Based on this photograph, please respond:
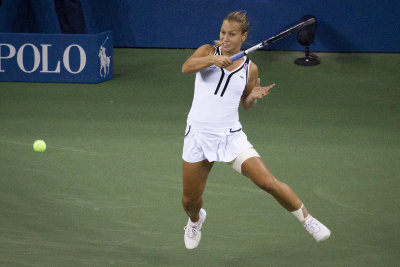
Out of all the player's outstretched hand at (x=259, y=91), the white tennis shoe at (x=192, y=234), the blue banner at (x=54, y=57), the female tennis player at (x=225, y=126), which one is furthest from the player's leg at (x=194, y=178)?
the blue banner at (x=54, y=57)

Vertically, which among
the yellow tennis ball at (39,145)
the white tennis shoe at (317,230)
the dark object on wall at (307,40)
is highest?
the white tennis shoe at (317,230)

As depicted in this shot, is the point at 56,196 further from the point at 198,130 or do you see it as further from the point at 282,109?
the point at 282,109

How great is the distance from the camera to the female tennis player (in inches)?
196

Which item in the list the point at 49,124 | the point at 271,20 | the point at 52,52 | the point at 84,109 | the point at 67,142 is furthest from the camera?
the point at 271,20

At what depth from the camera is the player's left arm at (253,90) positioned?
17.1ft

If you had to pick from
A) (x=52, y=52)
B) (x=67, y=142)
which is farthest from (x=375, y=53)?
(x=67, y=142)

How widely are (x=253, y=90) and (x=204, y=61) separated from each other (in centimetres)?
53

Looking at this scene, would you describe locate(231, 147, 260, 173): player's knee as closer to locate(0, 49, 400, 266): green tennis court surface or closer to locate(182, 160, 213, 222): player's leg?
locate(182, 160, 213, 222): player's leg

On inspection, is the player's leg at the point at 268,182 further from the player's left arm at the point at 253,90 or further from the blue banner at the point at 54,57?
the blue banner at the point at 54,57

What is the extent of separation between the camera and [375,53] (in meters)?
12.0

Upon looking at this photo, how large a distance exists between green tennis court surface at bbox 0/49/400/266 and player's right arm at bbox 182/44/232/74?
4.71ft

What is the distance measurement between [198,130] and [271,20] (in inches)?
274

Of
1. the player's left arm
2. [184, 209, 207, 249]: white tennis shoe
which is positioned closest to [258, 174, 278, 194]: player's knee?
the player's left arm

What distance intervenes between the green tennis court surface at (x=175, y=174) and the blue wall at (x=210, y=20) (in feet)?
3.21
